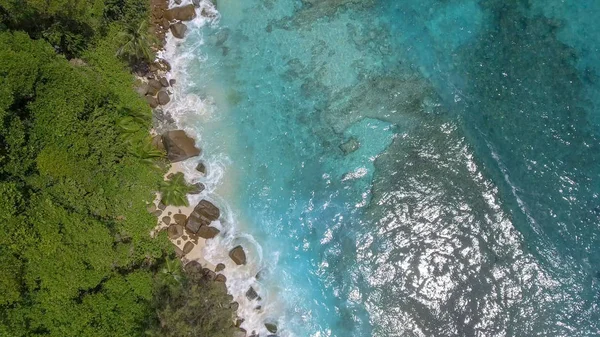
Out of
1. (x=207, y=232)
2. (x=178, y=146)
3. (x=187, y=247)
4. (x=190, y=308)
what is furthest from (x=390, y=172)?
(x=190, y=308)

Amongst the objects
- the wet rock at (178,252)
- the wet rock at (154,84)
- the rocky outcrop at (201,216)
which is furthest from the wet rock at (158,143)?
the wet rock at (178,252)

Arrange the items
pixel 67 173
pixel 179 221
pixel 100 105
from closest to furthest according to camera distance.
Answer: pixel 67 173, pixel 100 105, pixel 179 221

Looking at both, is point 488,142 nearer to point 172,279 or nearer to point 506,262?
point 506,262

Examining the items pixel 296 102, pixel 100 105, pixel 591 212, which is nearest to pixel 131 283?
pixel 100 105

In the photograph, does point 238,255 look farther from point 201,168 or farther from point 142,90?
point 142,90

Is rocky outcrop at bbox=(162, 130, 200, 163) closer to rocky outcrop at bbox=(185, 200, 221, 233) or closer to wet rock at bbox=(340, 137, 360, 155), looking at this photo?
rocky outcrop at bbox=(185, 200, 221, 233)
